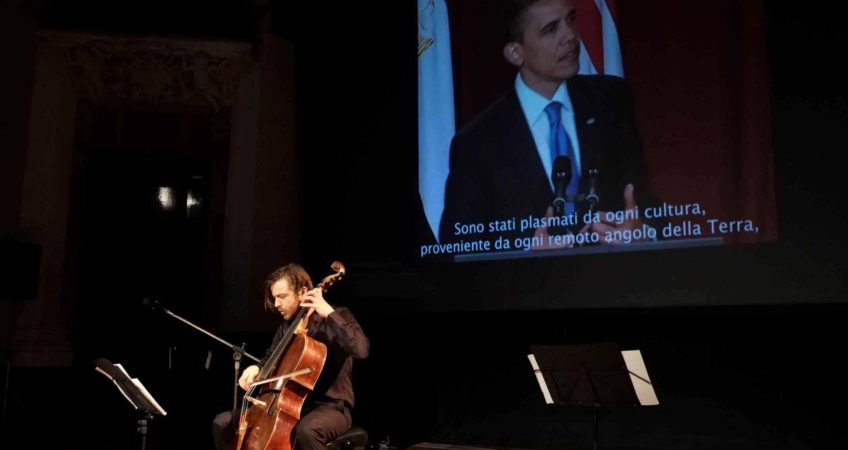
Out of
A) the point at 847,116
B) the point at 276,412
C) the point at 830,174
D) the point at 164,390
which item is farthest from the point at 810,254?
the point at 164,390

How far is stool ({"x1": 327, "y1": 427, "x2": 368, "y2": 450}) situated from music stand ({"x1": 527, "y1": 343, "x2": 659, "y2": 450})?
1.03 m

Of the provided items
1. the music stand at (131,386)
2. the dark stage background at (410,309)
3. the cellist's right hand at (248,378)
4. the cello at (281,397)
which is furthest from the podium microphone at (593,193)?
the music stand at (131,386)

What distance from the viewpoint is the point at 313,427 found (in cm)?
434

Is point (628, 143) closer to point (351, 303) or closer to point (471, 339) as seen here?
point (471, 339)

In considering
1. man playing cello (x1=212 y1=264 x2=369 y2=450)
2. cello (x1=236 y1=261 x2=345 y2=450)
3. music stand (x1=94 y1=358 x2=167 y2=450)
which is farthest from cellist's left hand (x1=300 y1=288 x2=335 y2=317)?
music stand (x1=94 y1=358 x2=167 y2=450)

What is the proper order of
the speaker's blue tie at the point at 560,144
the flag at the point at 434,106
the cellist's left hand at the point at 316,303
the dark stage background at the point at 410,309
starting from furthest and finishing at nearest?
the flag at the point at 434,106
the speaker's blue tie at the point at 560,144
the dark stage background at the point at 410,309
the cellist's left hand at the point at 316,303

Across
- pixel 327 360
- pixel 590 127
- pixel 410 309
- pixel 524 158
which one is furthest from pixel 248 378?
pixel 590 127

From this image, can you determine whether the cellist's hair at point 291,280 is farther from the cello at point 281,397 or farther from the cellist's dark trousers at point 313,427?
the cellist's dark trousers at point 313,427

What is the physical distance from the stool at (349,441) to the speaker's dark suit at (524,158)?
1.84m

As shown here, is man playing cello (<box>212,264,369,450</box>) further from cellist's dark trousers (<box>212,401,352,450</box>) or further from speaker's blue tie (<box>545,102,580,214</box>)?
speaker's blue tie (<box>545,102,580,214</box>)

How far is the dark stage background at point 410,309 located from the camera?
4.70m

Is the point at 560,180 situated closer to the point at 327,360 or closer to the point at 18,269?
the point at 327,360

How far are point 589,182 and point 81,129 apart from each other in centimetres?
454

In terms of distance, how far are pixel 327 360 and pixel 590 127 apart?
2284 millimetres
